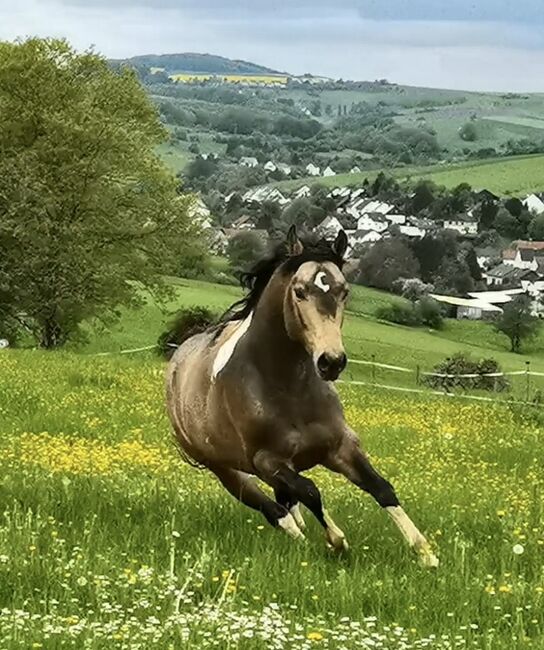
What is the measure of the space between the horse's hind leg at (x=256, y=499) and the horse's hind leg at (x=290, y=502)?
74 millimetres

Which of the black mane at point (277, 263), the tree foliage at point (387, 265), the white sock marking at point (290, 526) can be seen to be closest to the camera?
the black mane at point (277, 263)

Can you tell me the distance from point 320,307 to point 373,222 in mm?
172726

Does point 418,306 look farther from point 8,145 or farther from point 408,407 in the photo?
point 408,407

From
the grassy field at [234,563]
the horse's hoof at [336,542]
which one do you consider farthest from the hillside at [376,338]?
the horse's hoof at [336,542]

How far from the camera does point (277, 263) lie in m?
8.02

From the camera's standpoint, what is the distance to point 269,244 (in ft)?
26.7

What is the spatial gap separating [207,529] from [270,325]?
1.81 metres

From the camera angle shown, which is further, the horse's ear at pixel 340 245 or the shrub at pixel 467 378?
the shrub at pixel 467 378

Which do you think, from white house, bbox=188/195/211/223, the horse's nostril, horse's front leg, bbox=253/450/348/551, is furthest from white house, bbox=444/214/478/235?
the horse's nostril

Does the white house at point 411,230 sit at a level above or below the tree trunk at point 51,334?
below

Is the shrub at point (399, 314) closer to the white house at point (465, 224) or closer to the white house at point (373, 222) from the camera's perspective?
the white house at point (373, 222)

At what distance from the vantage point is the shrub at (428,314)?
92.4m

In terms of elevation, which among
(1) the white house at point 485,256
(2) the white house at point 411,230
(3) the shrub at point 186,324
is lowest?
(1) the white house at point 485,256

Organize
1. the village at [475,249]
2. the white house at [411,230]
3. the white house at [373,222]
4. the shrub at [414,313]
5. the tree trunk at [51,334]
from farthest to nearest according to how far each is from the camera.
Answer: the white house at [411,230] → the white house at [373,222] → the village at [475,249] → the shrub at [414,313] → the tree trunk at [51,334]
